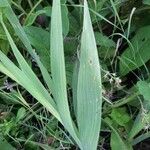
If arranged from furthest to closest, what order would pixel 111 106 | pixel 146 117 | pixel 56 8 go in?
pixel 111 106 < pixel 146 117 < pixel 56 8

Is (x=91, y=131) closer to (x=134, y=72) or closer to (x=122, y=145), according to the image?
(x=122, y=145)

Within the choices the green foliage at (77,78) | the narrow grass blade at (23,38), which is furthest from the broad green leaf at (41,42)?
the narrow grass blade at (23,38)

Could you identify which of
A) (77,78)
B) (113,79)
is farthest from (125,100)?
(77,78)

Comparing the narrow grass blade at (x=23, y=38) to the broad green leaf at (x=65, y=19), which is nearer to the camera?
the narrow grass blade at (x=23, y=38)

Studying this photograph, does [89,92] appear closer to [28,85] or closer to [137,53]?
[28,85]

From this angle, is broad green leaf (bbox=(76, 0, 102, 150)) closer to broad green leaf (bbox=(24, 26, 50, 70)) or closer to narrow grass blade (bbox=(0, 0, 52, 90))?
narrow grass blade (bbox=(0, 0, 52, 90))

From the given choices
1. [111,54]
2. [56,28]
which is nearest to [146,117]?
[111,54]

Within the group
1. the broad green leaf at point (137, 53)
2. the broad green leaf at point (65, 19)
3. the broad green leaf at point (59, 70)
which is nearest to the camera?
the broad green leaf at point (59, 70)

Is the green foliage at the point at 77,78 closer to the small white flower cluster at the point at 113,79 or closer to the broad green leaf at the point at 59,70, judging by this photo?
the small white flower cluster at the point at 113,79
